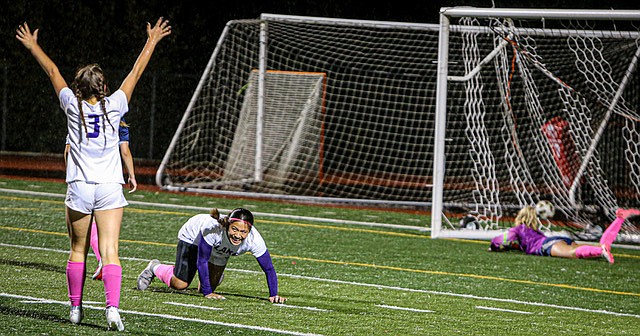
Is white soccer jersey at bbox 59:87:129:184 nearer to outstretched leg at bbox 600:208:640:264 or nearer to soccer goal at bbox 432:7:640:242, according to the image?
outstretched leg at bbox 600:208:640:264

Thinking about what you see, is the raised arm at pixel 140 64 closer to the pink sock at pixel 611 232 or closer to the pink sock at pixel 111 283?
the pink sock at pixel 111 283

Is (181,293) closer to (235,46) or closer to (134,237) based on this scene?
(134,237)

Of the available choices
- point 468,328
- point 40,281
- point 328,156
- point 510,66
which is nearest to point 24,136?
point 328,156

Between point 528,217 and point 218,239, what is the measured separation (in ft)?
17.7

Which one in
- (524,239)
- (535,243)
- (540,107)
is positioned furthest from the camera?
(540,107)

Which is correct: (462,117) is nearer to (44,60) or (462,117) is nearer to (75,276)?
(75,276)

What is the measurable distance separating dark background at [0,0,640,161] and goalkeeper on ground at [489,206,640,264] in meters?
15.8

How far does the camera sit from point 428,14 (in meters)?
28.5

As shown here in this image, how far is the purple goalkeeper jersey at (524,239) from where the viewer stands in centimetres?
1197

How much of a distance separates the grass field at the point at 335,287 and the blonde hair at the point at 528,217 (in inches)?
16.8

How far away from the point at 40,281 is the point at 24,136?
21062mm

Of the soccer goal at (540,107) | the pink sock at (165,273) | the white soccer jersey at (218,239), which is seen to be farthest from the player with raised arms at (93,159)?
the soccer goal at (540,107)

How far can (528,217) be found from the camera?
1199 centimetres

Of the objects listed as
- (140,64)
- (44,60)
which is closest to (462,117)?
(140,64)
